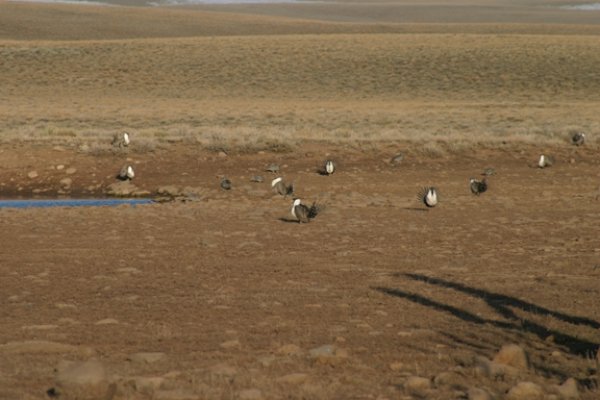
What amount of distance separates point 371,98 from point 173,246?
36.5 m

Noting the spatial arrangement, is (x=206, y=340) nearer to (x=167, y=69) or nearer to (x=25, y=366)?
(x=25, y=366)

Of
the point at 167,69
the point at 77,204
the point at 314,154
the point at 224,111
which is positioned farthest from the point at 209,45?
the point at 77,204

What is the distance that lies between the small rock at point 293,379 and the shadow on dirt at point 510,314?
199 centimetres

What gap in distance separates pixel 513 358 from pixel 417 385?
0.81 meters

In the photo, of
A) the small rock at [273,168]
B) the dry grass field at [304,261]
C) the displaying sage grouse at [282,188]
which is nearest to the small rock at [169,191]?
the dry grass field at [304,261]

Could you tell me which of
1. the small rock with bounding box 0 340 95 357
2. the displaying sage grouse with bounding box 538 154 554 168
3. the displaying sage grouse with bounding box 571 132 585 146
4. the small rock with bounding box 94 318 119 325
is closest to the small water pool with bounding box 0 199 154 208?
the displaying sage grouse with bounding box 538 154 554 168

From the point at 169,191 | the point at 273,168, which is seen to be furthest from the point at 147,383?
the point at 273,168

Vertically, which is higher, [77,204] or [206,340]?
[206,340]

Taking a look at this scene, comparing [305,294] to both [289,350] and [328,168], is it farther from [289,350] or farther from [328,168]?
[328,168]

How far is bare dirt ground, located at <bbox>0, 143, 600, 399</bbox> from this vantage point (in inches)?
279

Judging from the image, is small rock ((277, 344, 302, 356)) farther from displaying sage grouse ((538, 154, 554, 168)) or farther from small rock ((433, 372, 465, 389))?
displaying sage grouse ((538, 154, 554, 168))

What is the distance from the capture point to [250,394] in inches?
258

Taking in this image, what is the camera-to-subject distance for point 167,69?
5750cm

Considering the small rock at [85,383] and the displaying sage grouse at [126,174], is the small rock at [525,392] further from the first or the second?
the displaying sage grouse at [126,174]
